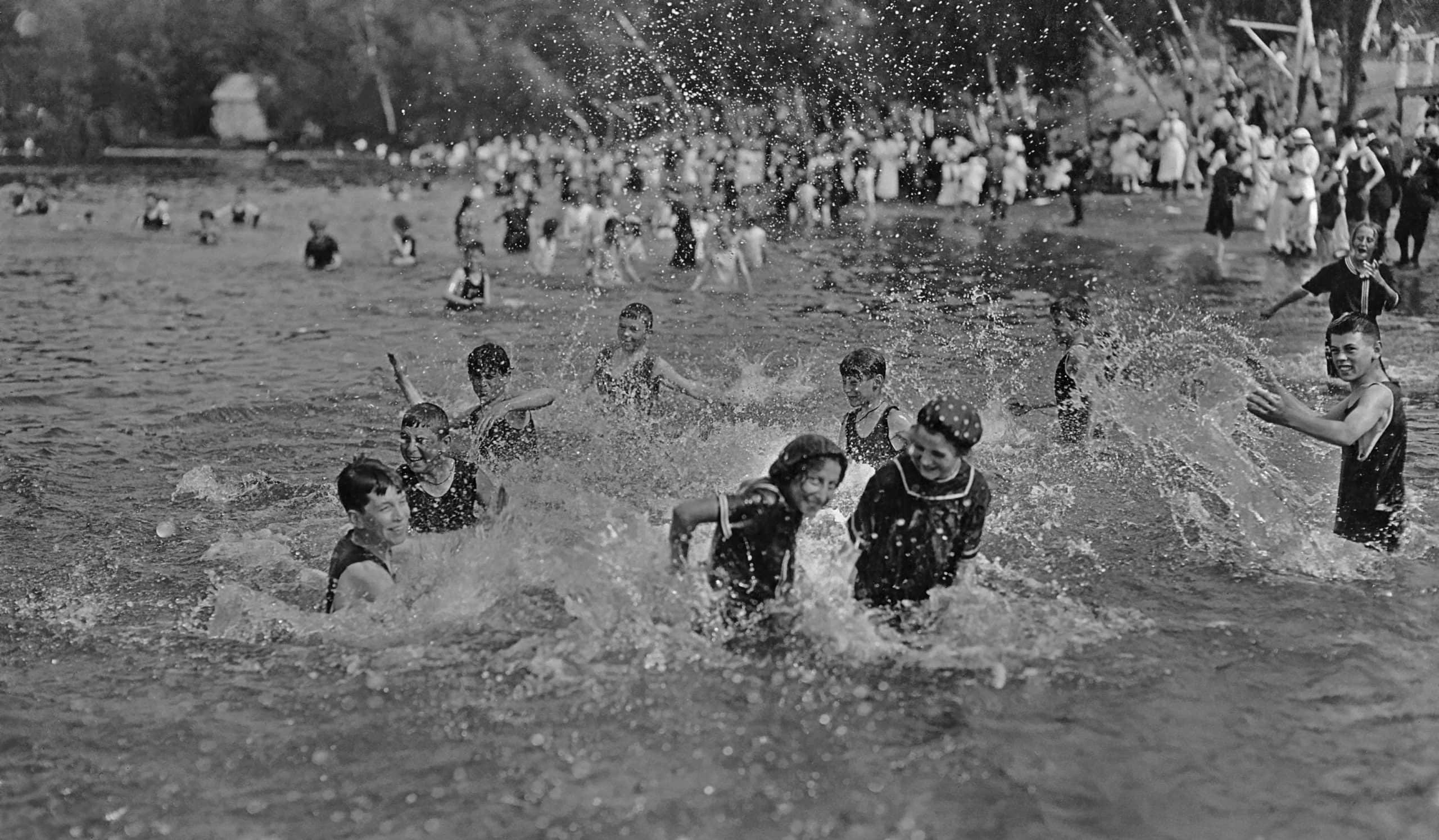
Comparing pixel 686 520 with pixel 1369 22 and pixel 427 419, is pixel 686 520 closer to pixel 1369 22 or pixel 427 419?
pixel 427 419

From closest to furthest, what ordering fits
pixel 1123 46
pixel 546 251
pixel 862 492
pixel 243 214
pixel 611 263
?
pixel 862 492, pixel 611 263, pixel 546 251, pixel 1123 46, pixel 243 214

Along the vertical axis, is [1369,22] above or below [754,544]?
above

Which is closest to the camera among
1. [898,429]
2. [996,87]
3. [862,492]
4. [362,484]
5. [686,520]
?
A: [686,520]

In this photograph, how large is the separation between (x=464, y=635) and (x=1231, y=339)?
36.1 feet

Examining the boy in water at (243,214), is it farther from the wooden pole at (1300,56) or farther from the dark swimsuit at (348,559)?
the dark swimsuit at (348,559)

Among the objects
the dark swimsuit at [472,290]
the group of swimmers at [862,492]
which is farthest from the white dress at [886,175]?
the group of swimmers at [862,492]

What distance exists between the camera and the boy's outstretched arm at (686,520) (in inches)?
242

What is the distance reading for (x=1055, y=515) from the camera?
373 inches

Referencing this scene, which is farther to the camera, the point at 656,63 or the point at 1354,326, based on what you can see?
the point at 656,63

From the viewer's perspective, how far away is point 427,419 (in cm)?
730

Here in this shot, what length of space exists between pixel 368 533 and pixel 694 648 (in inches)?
60.4

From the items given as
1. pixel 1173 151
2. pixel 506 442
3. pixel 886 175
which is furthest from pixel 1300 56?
pixel 506 442

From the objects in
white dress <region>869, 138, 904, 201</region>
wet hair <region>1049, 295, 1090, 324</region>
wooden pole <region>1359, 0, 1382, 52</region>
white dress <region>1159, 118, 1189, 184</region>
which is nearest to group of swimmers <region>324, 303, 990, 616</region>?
wet hair <region>1049, 295, 1090, 324</region>

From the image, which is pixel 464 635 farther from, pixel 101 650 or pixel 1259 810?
pixel 1259 810
